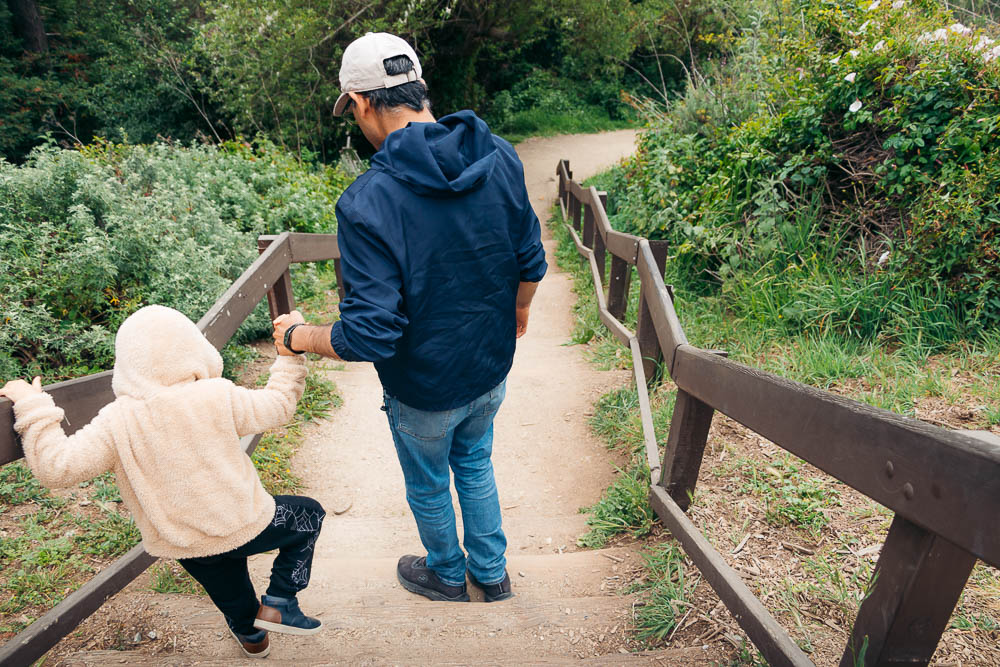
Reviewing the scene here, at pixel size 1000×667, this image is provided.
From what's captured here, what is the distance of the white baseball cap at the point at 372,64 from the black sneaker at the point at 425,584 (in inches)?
70.8

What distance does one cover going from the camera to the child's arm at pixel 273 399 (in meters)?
1.76

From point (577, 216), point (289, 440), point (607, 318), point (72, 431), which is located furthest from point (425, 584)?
point (577, 216)

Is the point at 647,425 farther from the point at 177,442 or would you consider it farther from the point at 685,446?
the point at 177,442

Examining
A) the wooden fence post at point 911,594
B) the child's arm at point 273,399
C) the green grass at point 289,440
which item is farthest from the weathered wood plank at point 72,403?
the wooden fence post at point 911,594

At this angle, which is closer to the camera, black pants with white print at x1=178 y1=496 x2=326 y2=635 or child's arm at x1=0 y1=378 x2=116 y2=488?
child's arm at x1=0 y1=378 x2=116 y2=488

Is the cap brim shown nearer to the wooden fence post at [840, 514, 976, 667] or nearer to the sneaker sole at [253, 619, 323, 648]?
the sneaker sole at [253, 619, 323, 648]

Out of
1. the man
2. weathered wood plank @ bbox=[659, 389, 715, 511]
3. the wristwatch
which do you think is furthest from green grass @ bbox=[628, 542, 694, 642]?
the wristwatch

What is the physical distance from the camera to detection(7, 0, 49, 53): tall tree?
15719 mm

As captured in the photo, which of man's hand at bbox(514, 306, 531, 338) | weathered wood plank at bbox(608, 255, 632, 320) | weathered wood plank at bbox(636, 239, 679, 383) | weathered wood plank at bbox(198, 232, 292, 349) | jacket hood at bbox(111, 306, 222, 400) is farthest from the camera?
weathered wood plank at bbox(608, 255, 632, 320)

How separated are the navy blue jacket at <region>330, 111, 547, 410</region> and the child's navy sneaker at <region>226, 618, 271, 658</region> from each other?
0.88 metres

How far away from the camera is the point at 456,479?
7.80ft

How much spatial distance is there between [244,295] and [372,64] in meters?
1.75

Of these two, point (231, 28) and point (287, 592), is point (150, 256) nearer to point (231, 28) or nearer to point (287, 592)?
point (287, 592)

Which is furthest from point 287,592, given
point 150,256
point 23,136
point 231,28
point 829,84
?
point 23,136
